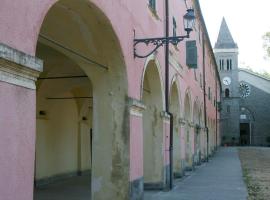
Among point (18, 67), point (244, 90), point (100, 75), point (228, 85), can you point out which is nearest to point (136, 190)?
point (100, 75)

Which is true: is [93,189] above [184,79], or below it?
below

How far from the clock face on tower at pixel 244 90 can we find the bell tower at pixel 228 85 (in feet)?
4.41

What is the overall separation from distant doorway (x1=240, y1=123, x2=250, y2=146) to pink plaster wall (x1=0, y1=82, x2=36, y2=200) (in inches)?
2682

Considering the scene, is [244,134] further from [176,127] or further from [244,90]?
[176,127]

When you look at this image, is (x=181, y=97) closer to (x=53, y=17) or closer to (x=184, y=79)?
(x=184, y=79)

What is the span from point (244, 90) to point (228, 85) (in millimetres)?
2724

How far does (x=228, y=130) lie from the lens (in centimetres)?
7106

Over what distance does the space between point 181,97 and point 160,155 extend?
514cm

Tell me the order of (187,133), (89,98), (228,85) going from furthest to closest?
(228,85) < (187,133) < (89,98)

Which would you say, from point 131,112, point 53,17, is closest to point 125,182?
point 131,112

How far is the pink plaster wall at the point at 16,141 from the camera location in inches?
188

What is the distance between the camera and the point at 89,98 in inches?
784

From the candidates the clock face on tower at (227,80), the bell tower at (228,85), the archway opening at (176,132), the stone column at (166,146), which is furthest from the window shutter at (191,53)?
the clock face on tower at (227,80)

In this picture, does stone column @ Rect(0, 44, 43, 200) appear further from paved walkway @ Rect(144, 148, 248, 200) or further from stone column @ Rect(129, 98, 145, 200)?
paved walkway @ Rect(144, 148, 248, 200)
